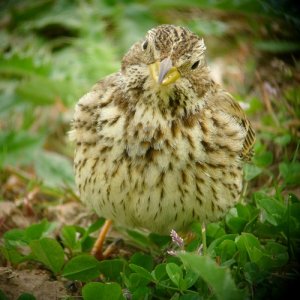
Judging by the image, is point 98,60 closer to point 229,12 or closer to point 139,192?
point 229,12

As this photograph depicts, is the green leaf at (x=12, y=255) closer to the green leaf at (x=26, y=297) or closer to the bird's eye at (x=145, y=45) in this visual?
the green leaf at (x=26, y=297)

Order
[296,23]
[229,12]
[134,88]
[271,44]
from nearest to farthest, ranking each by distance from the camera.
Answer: [134,88] → [296,23] → [271,44] → [229,12]

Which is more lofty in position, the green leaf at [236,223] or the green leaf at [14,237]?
the green leaf at [14,237]

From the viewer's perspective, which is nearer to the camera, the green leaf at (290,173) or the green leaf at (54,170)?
the green leaf at (290,173)

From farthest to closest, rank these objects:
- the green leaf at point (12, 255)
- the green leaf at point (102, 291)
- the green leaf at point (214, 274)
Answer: the green leaf at point (12, 255) < the green leaf at point (102, 291) < the green leaf at point (214, 274)

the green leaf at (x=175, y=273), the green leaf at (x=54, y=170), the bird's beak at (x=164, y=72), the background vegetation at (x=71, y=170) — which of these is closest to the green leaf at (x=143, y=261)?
the background vegetation at (x=71, y=170)

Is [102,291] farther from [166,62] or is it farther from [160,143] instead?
[166,62]

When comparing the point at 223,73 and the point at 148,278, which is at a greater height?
the point at 223,73

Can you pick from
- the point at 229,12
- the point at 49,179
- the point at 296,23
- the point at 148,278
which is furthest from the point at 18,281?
the point at 229,12
